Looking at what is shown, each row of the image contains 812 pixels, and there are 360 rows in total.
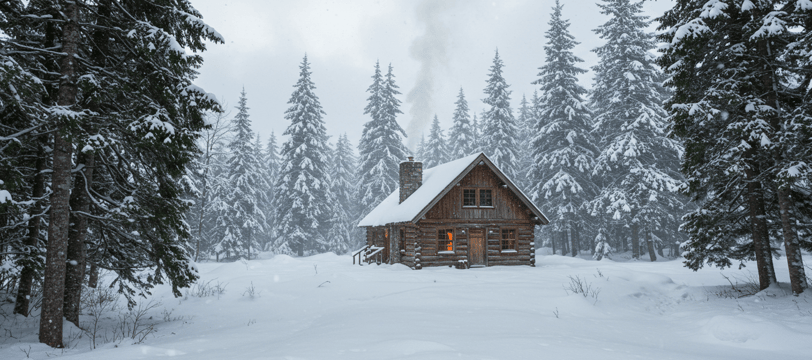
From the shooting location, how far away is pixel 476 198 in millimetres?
23422

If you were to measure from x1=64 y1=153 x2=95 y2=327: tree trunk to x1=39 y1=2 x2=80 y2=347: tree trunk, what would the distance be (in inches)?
40.8

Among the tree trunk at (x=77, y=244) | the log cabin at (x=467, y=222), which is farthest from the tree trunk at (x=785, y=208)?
the tree trunk at (x=77, y=244)

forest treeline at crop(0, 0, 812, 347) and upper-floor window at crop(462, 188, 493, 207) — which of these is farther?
upper-floor window at crop(462, 188, 493, 207)

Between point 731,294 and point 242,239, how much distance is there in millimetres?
37689

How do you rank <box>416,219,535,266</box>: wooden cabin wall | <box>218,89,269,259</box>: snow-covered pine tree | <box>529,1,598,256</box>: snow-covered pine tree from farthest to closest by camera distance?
<box>218,89,269,259</box>: snow-covered pine tree
<box>529,1,598,256</box>: snow-covered pine tree
<box>416,219,535,266</box>: wooden cabin wall

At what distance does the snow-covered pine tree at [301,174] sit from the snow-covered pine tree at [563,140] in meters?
20.3

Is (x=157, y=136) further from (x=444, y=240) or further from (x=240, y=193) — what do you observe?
(x=240, y=193)

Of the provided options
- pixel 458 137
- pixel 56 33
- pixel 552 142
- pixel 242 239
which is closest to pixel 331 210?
pixel 242 239

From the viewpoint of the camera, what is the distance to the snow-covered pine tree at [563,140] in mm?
31547

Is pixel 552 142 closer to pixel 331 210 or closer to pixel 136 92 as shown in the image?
pixel 331 210

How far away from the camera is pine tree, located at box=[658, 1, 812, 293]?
1091 centimetres

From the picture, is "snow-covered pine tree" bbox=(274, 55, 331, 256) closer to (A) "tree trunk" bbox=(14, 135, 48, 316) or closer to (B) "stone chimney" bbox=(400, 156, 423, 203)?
(B) "stone chimney" bbox=(400, 156, 423, 203)

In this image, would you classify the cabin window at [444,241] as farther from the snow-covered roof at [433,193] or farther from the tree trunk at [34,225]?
the tree trunk at [34,225]

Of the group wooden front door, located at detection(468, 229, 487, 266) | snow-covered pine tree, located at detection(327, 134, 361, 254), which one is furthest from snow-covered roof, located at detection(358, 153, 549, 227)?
snow-covered pine tree, located at detection(327, 134, 361, 254)
